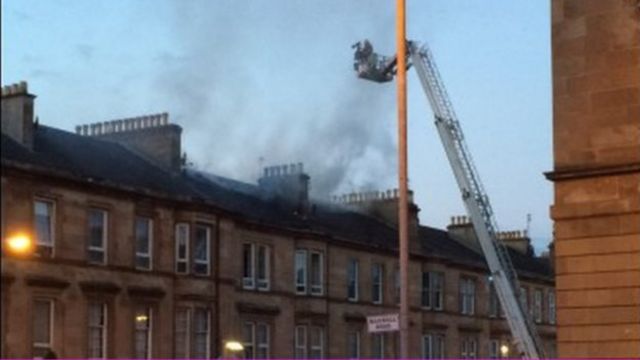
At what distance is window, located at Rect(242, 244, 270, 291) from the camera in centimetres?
4569

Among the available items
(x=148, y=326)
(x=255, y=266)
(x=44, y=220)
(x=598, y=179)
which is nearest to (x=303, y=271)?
(x=255, y=266)

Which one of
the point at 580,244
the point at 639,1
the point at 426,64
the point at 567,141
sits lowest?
the point at 580,244

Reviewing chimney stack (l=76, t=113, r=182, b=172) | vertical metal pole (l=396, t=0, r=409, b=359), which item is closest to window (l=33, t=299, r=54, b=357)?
chimney stack (l=76, t=113, r=182, b=172)

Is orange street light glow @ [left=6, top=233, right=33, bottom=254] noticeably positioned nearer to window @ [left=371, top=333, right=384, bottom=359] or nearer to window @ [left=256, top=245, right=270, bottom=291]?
window @ [left=256, top=245, right=270, bottom=291]

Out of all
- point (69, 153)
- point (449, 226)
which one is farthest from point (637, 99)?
point (449, 226)

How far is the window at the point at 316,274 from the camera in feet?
163

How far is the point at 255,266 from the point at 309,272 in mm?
3910

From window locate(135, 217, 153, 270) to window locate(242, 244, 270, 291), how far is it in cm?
724

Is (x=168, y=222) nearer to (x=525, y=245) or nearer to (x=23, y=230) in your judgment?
(x=23, y=230)

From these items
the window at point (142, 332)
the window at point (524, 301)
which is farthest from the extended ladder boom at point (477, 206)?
the window at point (142, 332)

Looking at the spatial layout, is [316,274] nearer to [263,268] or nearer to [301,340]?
[301,340]

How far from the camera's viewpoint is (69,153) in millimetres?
31656

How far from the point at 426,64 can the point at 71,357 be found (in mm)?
15266

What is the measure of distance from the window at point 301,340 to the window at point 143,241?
11.3m
